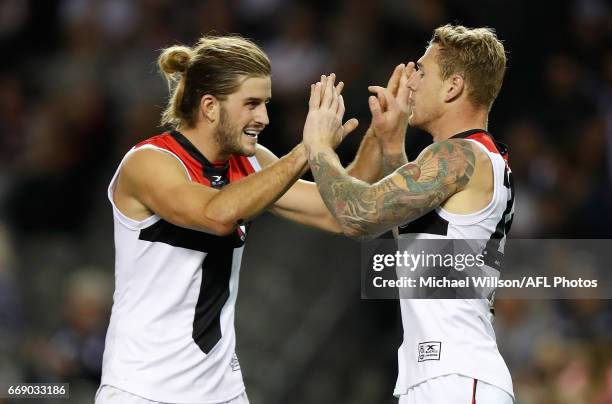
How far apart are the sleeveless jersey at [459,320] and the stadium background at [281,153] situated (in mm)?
3599

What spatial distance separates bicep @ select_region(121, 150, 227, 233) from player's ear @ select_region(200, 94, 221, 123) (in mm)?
380

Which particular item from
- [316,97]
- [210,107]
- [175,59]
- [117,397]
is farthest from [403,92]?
[117,397]

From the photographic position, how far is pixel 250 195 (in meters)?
4.66

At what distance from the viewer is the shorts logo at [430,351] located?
4.59 metres

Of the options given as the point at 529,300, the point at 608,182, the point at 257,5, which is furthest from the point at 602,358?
the point at 257,5

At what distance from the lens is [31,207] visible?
10375 mm

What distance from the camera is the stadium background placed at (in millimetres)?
8883

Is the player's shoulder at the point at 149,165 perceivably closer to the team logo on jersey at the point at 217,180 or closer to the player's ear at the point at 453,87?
the team logo on jersey at the point at 217,180

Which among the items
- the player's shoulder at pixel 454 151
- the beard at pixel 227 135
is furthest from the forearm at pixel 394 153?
the beard at pixel 227 135

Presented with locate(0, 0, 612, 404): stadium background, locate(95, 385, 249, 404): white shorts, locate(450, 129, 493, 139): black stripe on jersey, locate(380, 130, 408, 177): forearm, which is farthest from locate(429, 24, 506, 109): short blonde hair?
locate(0, 0, 612, 404): stadium background

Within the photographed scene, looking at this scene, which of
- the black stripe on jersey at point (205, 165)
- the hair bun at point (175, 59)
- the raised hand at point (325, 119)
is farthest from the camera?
the hair bun at point (175, 59)

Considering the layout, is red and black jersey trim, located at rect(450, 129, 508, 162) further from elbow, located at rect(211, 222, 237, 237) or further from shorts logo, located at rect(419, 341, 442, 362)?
elbow, located at rect(211, 222, 237, 237)

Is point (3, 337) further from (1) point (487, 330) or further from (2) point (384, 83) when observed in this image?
(1) point (487, 330)

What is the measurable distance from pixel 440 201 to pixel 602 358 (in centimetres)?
359
